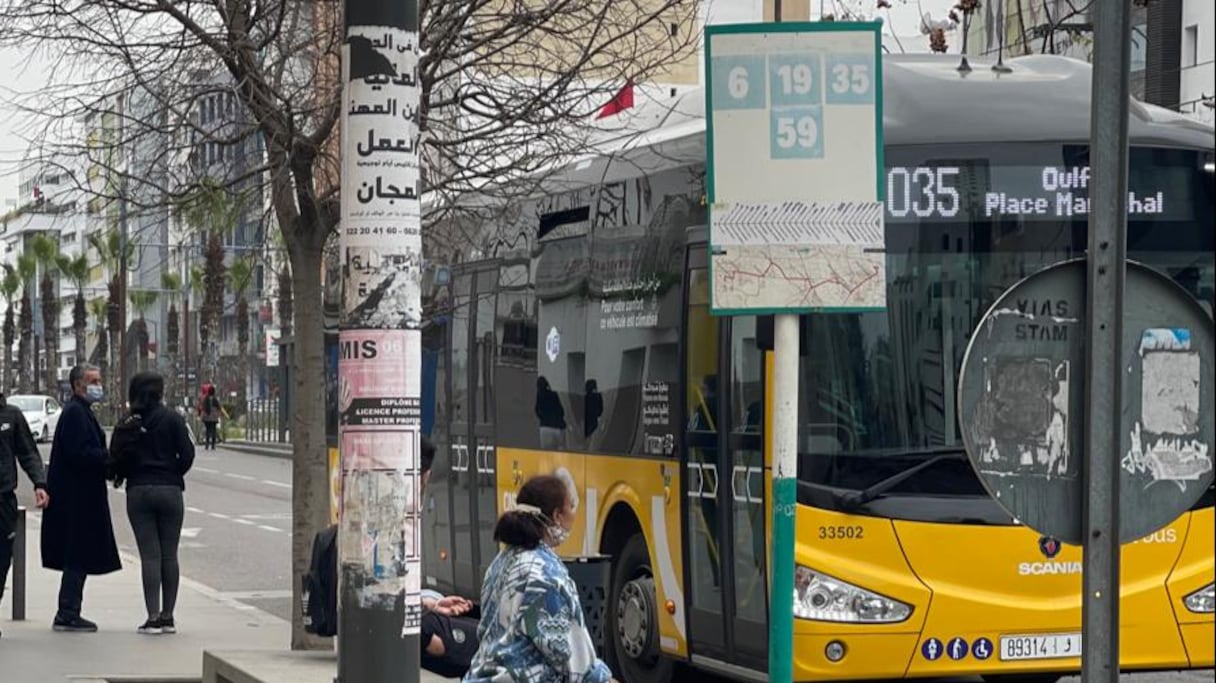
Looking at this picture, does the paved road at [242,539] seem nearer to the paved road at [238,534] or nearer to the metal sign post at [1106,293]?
the paved road at [238,534]

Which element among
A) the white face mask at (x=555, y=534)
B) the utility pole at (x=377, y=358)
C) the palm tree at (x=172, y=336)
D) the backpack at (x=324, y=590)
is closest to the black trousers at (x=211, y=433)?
the palm tree at (x=172, y=336)

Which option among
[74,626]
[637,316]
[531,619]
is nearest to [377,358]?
[531,619]

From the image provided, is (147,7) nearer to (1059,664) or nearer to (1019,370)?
(1059,664)

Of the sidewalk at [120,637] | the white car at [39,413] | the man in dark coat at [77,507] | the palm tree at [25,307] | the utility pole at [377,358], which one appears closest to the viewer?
the utility pole at [377,358]

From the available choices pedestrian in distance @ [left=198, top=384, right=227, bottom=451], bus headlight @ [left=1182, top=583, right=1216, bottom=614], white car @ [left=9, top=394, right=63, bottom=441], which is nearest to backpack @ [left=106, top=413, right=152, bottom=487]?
bus headlight @ [left=1182, top=583, right=1216, bottom=614]

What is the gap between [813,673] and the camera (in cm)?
993

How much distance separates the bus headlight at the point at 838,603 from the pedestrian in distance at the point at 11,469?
6120mm

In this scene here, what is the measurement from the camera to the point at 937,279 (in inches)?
403

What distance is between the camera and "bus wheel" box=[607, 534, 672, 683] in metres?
11.8

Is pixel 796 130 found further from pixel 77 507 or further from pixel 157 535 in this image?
pixel 77 507

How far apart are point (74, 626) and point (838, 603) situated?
6.87 metres

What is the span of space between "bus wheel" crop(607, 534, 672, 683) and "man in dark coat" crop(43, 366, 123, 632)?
416 centimetres

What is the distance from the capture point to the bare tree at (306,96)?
12352mm

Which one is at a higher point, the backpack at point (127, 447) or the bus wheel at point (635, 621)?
the backpack at point (127, 447)
